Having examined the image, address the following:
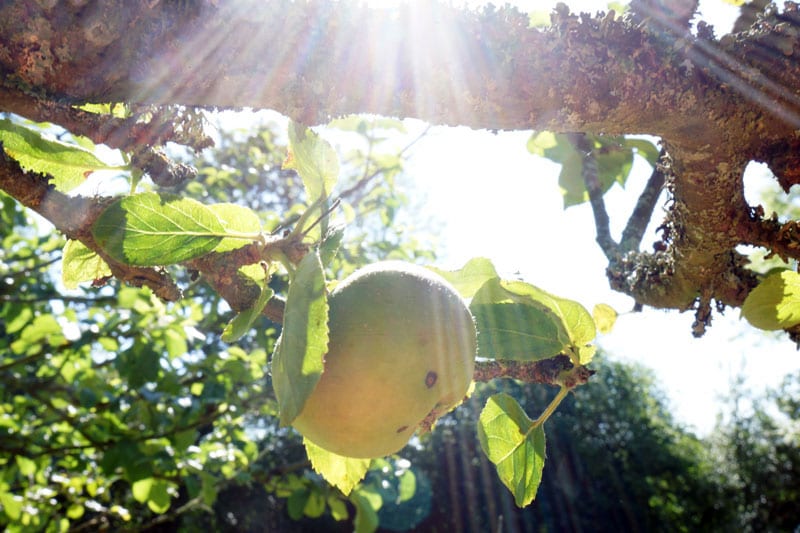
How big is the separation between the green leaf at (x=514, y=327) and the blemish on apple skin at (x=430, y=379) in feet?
0.73

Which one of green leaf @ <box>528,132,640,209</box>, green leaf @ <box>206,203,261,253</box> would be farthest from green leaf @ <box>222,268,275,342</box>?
green leaf @ <box>528,132,640,209</box>

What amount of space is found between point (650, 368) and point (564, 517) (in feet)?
23.1

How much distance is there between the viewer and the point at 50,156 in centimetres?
110

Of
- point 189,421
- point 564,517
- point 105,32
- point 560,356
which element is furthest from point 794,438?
point 105,32

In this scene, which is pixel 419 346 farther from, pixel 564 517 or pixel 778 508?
pixel 778 508

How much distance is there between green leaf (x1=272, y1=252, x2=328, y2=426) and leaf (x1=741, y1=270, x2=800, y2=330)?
34.3 inches

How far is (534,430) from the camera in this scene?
41.8 inches

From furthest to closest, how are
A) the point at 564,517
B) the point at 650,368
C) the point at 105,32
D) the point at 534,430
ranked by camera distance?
the point at 650,368, the point at 564,517, the point at 534,430, the point at 105,32

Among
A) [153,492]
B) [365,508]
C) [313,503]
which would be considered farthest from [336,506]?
[153,492]

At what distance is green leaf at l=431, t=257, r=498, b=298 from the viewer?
1073mm

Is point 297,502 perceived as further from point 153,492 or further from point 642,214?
point 642,214

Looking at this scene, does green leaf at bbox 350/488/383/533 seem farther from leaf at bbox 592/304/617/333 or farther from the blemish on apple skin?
the blemish on apple skin

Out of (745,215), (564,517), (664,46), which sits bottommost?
(564,517)

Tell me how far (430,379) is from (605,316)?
0.72m
